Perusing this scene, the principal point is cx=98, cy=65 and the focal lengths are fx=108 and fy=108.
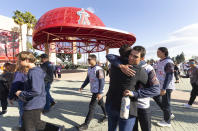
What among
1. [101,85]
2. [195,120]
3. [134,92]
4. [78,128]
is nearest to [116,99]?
[134,92]

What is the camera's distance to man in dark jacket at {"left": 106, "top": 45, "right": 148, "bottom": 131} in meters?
1.36

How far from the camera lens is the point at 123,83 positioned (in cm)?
139

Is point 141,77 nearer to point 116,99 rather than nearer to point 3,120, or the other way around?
point 116,99

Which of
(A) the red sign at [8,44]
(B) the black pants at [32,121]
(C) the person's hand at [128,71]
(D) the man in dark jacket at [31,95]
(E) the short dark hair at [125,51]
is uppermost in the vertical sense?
(A) the red sign at [8,44]

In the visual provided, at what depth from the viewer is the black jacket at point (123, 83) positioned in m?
1.36

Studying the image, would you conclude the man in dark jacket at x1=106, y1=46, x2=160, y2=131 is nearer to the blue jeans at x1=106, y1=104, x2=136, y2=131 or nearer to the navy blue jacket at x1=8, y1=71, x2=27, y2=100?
the blue jeans at x1=106, y1=104, x2=136, y2=131

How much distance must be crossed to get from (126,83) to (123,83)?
39 millimetres

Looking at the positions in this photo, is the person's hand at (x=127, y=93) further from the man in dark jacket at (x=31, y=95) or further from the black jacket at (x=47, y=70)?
the black jacket at (x=47, y=70)

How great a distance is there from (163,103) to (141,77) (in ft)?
6.57

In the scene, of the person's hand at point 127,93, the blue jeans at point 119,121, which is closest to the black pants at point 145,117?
the blue jeans at point 119,121

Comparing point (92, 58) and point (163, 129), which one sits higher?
point (92, 58)

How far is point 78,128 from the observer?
2.73 meters

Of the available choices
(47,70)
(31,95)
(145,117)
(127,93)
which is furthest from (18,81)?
(145,117)

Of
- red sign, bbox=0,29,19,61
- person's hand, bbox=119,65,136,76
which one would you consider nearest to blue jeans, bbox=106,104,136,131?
person's hand, bbox=119,65,136,76
